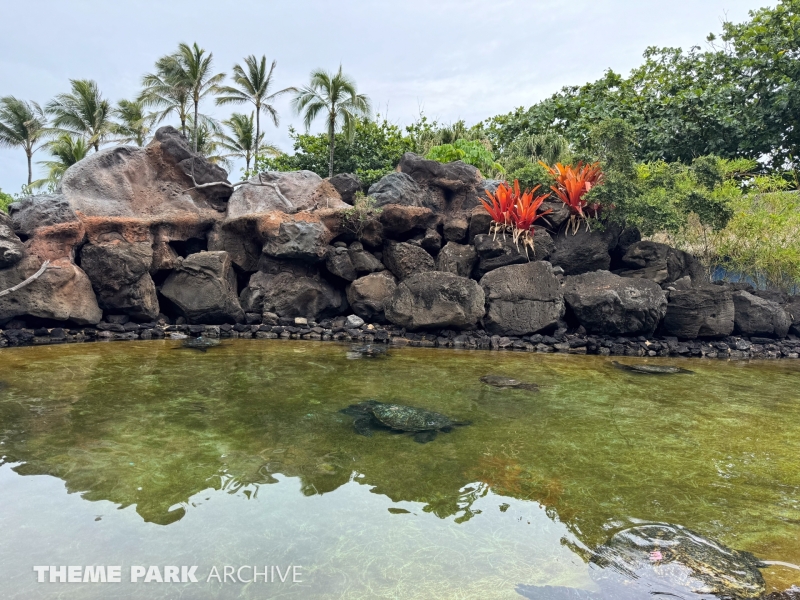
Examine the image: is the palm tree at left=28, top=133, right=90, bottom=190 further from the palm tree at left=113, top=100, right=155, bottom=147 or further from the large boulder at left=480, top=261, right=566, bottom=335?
the large boulder at left=480, top=261, right=566, bottom=335

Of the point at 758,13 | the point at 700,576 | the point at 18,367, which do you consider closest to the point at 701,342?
the point at 700,576

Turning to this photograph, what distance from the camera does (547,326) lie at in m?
10.2

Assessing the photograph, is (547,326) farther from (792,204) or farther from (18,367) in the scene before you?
(18,367)

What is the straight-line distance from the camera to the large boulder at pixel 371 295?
→ 36.2 feet

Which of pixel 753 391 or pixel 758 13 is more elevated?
pixel 758 13

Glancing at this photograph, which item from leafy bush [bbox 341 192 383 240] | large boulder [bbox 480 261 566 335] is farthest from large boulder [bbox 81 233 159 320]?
large boulder [bbox 480 261 566 335]

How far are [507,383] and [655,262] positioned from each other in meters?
6.39

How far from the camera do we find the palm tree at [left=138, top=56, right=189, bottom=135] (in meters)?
22.5

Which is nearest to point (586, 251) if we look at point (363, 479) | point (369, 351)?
point (369, 351)

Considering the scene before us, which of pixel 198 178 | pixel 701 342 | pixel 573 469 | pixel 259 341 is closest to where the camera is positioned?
pixel 573 469

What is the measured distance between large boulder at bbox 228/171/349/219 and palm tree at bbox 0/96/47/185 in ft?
65.9

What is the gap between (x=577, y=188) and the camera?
37.3 feet

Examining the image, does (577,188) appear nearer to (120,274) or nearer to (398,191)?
(398,191)

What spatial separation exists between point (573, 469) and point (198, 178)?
36.5ft
